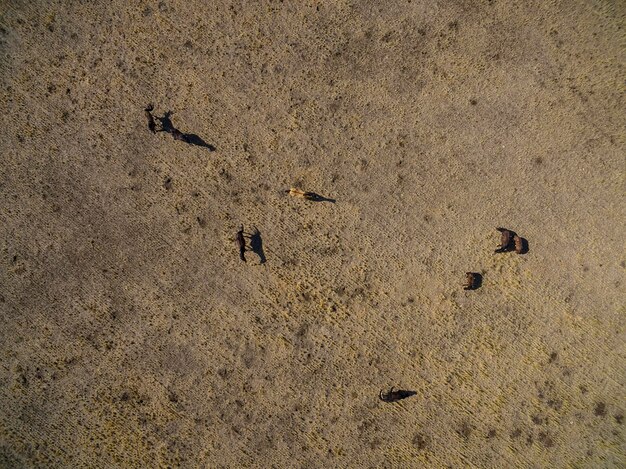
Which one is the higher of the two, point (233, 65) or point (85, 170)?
point (233, 65)

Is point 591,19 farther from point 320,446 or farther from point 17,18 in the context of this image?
point 17,18

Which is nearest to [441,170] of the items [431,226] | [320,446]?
[431,226]

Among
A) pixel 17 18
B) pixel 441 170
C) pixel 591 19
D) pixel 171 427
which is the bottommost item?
pixel 171 427

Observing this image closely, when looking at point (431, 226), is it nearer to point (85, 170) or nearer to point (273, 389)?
point (273, 389)

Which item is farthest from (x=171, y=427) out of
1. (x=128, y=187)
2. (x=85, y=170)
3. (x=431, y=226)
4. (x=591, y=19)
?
(x=591, y=19)

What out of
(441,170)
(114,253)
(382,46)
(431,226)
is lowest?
(114,253)

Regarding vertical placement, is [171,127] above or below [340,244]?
above
